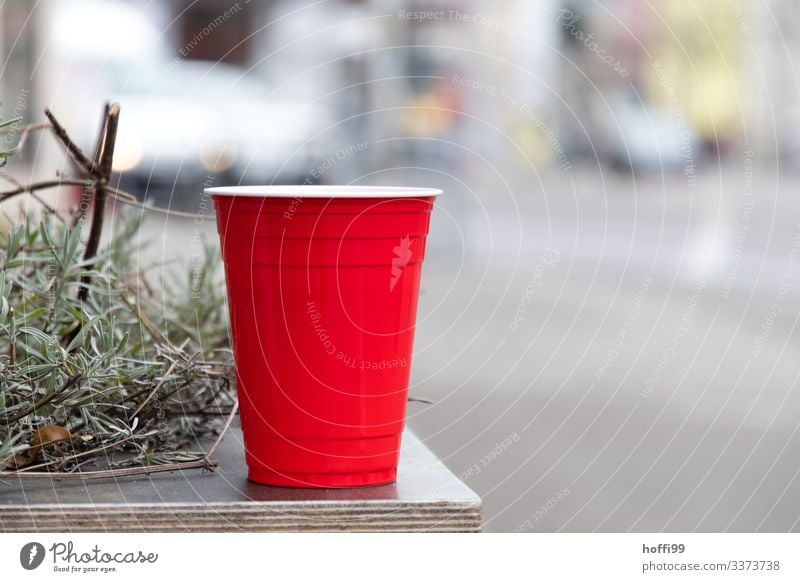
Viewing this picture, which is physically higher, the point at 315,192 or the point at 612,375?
the point at 315,192

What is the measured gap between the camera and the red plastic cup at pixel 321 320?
167 cm

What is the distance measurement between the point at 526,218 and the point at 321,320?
1463 centimetres

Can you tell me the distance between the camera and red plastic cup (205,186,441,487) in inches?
65.8

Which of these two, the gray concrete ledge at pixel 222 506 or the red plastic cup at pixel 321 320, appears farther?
the red plastic cup at pixel 321 320

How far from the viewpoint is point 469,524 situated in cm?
163

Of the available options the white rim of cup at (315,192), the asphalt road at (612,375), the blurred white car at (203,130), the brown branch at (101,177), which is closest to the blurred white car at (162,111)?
the blurred white car at (203,130)

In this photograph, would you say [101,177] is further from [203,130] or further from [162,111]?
[203,130]

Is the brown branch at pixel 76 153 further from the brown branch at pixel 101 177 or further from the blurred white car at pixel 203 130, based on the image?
the blurred white car at pixel 203 130

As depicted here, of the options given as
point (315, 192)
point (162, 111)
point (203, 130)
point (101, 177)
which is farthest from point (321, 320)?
point (203, 130)

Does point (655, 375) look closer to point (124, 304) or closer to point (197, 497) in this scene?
point (124, 304)

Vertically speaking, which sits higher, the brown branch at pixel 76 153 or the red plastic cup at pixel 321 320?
the brown branch at pixel 76 153

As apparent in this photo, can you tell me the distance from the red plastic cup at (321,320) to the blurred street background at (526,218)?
0.87ft

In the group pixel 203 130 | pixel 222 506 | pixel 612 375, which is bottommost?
pixel 612 375

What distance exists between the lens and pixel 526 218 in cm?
1616
